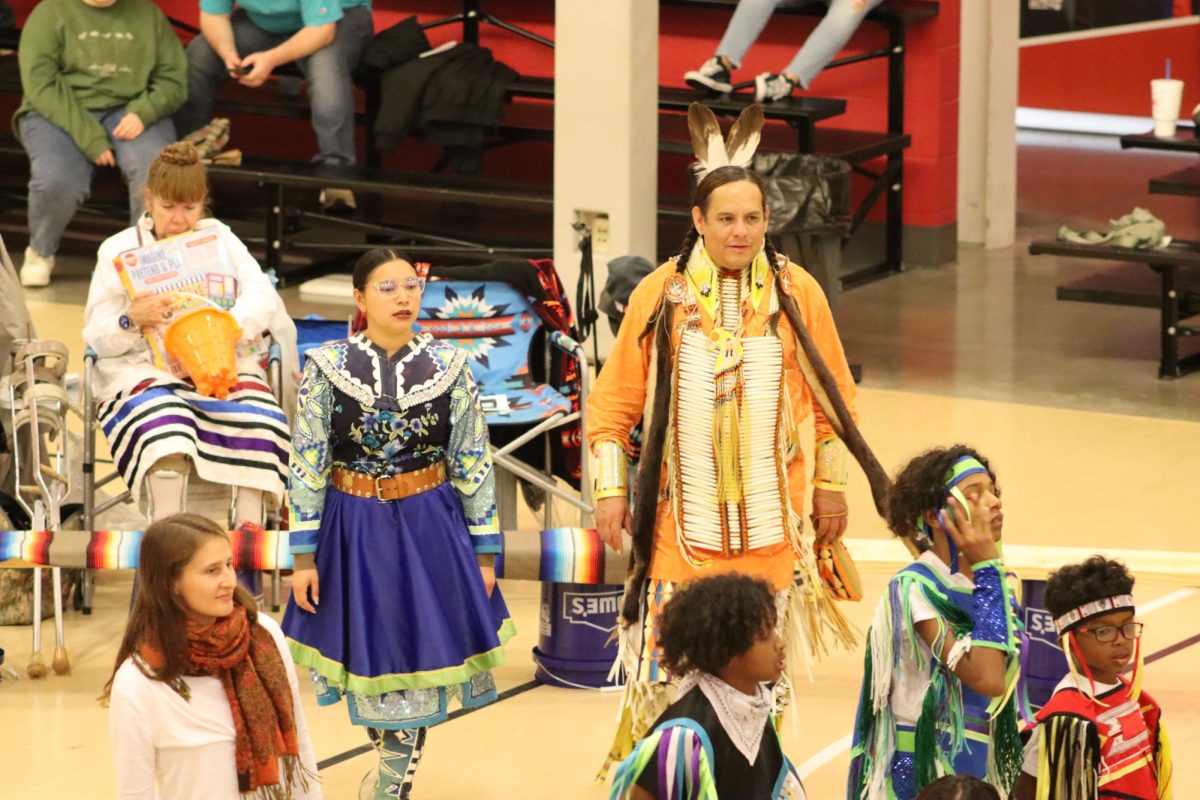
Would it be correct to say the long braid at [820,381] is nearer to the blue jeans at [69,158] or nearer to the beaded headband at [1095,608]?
the beaded headband at [1095,608]

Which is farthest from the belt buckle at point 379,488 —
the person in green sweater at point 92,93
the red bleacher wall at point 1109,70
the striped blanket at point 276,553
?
the red bleacher wall at point 1109,70

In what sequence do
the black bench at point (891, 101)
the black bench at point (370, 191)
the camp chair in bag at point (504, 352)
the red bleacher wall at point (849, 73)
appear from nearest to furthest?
the camp chair in bag at point (504, 352), the black bench at point (370, 191), the black bench at point (891, 101), the red bleacher wall at point (849, 73)

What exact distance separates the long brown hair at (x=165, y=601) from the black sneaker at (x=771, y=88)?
6.12m

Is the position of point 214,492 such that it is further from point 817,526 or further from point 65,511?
point 817,526

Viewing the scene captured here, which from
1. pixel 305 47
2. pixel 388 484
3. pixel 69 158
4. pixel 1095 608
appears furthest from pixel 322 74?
pixel 1095 608

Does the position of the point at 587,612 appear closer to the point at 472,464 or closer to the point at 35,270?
the point at 472,464

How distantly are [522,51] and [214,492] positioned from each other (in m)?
5.92

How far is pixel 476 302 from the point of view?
5852 millimetres

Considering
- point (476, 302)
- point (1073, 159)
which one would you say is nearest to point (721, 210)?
point (476, 302)

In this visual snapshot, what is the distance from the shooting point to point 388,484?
13.6 ft

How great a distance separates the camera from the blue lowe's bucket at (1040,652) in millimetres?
4871

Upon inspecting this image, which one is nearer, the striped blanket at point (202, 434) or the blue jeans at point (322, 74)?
Answer: the striped blanket at point (202, 434)

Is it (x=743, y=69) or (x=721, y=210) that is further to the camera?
(x=743, y=69)

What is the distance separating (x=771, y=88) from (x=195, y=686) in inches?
245
